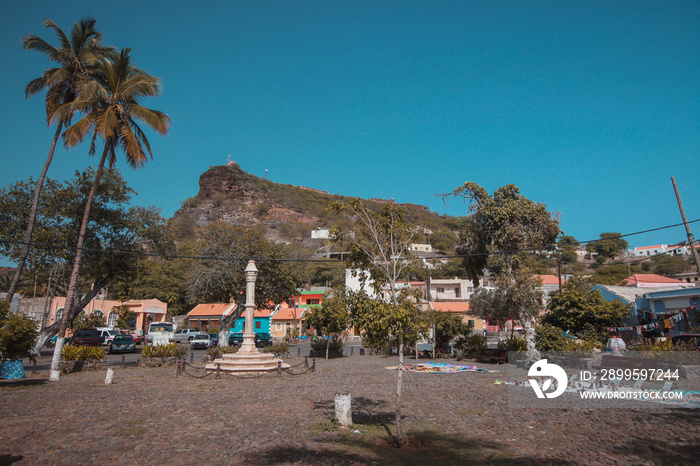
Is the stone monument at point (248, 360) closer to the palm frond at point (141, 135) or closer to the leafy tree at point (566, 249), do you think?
the palm frond at point (141, 135)

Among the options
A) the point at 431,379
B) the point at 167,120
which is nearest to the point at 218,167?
the point at 167,120

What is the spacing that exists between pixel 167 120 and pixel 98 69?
3.25 meters

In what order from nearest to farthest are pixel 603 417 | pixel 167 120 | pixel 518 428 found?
pixel 518 428, pixel 603 417, pixel 167 120

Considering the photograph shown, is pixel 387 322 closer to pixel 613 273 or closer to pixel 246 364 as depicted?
pixel 246 364

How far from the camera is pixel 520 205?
2309cm

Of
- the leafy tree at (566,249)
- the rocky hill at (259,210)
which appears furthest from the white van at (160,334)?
the rocky hill at (259,210)

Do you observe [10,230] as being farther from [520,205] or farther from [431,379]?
[520,205]

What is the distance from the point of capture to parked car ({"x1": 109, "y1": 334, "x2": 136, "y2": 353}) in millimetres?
31141

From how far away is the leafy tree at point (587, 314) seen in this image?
776 inches

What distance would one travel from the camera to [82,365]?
1842cm

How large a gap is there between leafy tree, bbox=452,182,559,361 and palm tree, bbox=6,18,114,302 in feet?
61.0

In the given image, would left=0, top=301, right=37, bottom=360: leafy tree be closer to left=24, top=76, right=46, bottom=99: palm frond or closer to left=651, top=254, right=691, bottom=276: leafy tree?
left=24, top=76, right=46, bottom=99: palm frond

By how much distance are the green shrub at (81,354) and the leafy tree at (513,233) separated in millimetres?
18813

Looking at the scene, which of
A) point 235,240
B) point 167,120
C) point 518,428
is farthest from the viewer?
point 235,240
